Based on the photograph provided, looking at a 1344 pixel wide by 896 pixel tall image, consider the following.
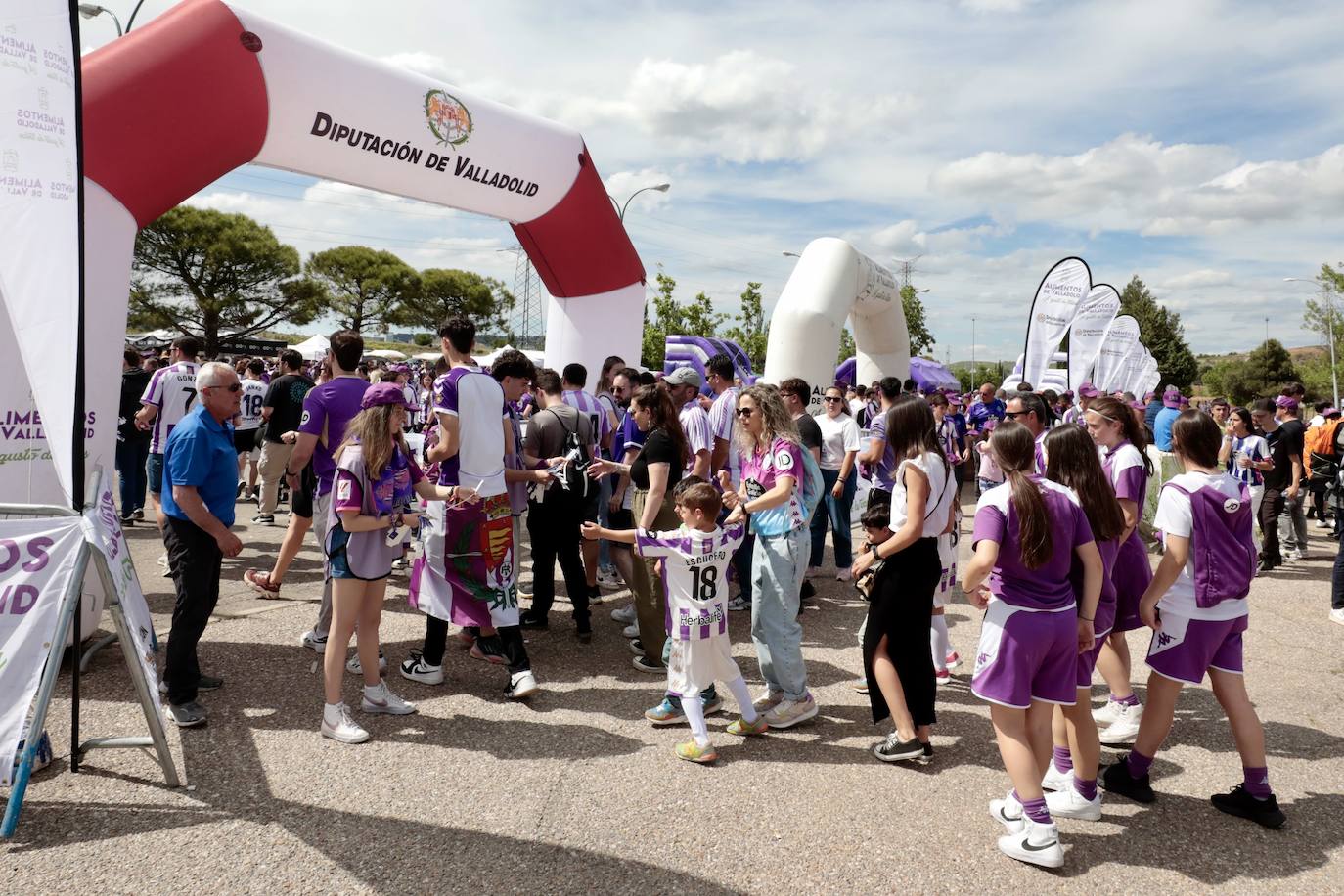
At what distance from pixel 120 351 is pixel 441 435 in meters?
2.01

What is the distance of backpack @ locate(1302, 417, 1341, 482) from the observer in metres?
8.77

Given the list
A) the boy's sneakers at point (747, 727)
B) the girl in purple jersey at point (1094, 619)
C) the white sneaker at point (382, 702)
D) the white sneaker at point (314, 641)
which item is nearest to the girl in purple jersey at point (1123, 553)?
the girl in purple jersey at point (1094, 619)

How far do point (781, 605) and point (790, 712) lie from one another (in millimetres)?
571

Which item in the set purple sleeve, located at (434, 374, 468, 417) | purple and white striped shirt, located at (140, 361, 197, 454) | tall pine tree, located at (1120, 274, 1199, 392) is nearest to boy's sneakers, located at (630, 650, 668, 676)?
purple sleeve, located at (434, 374, 468, 417)

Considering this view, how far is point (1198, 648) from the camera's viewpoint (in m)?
3.30

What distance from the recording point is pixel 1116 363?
15.9 meters

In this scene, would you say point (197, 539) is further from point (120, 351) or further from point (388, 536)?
point (120, 351)

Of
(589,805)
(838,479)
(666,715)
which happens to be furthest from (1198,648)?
(838,479)

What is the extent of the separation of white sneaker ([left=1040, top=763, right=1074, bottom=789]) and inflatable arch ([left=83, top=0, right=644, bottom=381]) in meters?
5.40

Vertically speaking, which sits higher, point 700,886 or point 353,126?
point 353,126

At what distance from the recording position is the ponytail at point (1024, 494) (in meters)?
2.84

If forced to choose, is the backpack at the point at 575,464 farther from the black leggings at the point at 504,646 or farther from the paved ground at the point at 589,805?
the paved ground at the point at 589,805

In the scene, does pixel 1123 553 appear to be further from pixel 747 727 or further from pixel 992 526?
pixel 747 727

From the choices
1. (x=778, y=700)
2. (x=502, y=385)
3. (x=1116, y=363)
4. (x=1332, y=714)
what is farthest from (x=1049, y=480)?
(x=1116, y=363)
